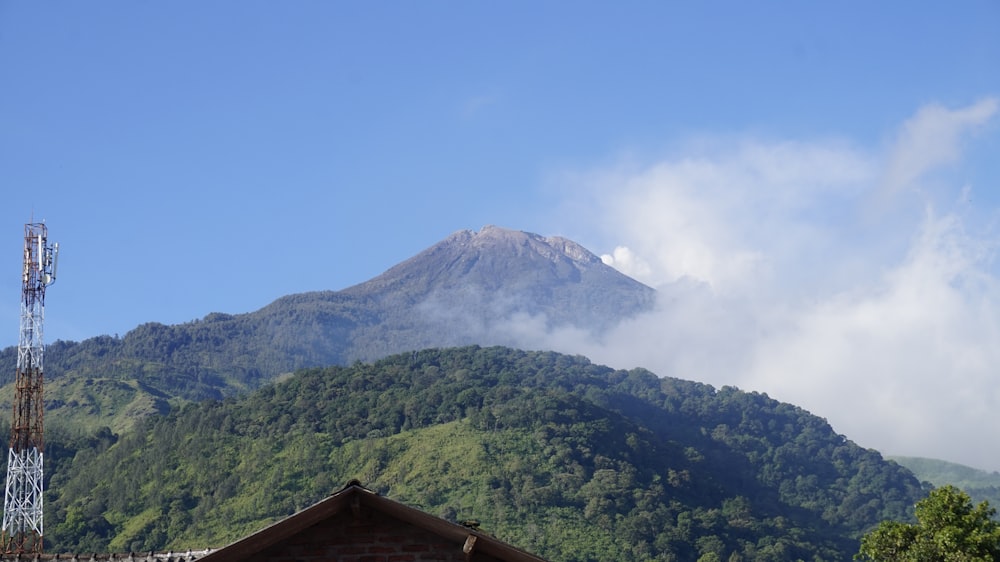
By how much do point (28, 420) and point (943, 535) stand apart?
26547 millimetres

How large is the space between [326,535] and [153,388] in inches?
5567

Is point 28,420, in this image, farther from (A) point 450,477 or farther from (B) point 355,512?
(A) point 450,477

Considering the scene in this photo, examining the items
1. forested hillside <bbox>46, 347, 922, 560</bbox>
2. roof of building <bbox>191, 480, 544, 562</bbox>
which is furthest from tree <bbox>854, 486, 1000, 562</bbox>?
forested hillside <bbox>46, 347, 922, 560</bbox>

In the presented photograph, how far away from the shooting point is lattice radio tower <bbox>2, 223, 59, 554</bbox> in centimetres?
3612

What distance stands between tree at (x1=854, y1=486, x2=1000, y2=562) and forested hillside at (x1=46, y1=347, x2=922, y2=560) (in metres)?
49.5

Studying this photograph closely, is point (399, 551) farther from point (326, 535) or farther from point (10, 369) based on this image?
point (10, 369)

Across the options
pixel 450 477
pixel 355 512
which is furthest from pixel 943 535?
pixel 450 477

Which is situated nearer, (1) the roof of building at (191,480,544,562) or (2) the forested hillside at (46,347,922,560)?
(1) the roof of building at (191,480,544,562)

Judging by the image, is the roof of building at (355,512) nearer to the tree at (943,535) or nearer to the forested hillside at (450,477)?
the tree at (943,535)

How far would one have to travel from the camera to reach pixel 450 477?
3398 inches

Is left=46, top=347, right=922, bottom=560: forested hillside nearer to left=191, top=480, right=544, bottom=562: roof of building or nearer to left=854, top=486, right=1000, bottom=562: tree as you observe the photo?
left=854, top=486, right=1000, bottom=562: tree

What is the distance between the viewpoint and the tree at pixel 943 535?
23688 mm

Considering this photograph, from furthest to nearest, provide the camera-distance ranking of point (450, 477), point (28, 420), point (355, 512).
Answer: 1. point (450, 477)
2. point (28, 420)
3. point (355, 512)

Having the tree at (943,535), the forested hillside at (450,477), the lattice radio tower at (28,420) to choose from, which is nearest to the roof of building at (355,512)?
the tree at (943,535)
